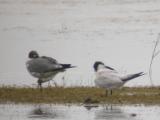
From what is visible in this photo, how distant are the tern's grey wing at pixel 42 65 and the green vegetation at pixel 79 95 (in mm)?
429

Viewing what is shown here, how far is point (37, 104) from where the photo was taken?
1583cm

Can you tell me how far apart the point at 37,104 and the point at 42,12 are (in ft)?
63.8

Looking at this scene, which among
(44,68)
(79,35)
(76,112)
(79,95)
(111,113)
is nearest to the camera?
(111,113)

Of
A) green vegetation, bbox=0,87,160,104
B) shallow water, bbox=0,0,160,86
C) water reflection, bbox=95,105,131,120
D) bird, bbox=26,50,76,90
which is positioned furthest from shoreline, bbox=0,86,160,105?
shallow water, bbox=0,0,160,86

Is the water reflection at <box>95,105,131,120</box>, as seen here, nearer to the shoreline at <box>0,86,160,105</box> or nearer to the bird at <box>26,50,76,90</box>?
the shoreline at <box>0,86,160,105</box>

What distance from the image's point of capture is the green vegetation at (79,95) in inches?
633

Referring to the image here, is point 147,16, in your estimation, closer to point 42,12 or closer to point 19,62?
point 42,12

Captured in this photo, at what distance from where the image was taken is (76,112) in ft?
48.7

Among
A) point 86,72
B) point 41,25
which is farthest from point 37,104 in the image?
point 41,25

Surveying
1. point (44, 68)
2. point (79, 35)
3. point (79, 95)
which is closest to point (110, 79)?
point (79, 95)

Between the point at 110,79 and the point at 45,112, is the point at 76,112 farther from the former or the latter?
the point at 110,79

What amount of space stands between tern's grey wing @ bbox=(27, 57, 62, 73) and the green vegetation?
1.41 ft

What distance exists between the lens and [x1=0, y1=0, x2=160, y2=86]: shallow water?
2171 cm

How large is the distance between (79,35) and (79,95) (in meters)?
12.2
